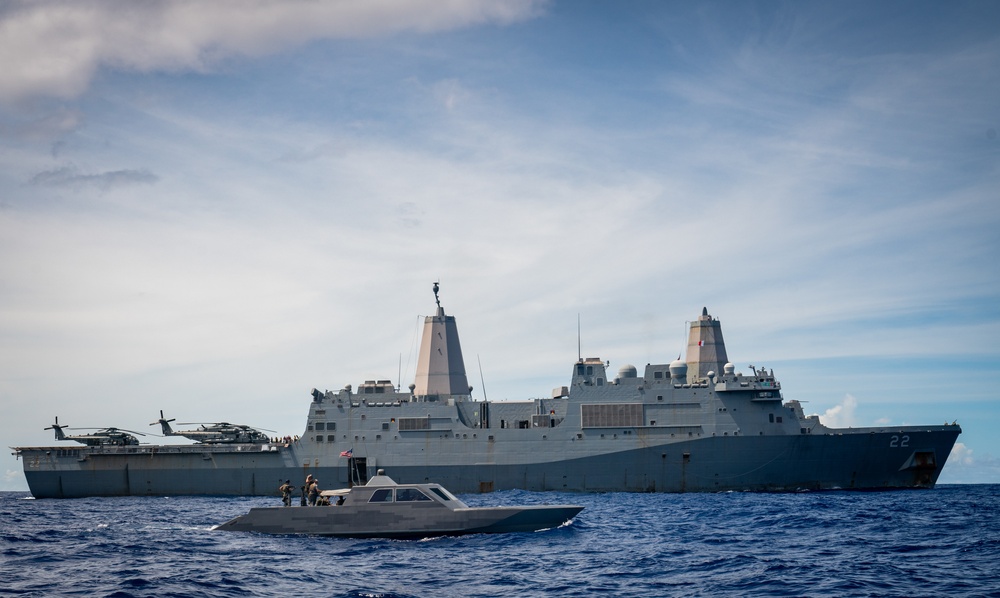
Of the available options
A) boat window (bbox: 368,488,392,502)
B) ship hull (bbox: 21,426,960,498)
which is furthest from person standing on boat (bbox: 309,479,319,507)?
ship hull (bbox: 21,426,960,498)

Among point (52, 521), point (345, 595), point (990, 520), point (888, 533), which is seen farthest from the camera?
point (52, 521)

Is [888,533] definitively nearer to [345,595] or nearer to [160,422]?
[345,595]

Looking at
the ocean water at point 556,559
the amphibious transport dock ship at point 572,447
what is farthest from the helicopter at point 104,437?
the ocean water at point 556,559

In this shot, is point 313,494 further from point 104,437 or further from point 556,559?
point 104,437

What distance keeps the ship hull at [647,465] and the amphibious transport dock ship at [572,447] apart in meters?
0.06

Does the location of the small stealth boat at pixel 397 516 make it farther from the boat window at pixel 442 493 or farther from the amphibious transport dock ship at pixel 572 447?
the amphibious transport dock ship at pixel 572 447

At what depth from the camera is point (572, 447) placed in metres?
49.2

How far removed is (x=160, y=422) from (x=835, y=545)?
43.2 meters

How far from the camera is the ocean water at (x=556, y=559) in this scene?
17047 millimetres

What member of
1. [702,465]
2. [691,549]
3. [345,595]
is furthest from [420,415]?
[345,595]

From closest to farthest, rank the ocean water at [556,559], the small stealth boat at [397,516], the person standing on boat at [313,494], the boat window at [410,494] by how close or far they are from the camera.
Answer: the ocean water at [556,559], the small stealth boat at [397,516], the boat window at [410,494], the person standing on boat at [313,494]

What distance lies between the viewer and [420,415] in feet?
167

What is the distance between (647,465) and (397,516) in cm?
2764

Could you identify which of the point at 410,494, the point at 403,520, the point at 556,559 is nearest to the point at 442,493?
the point at 410,494
